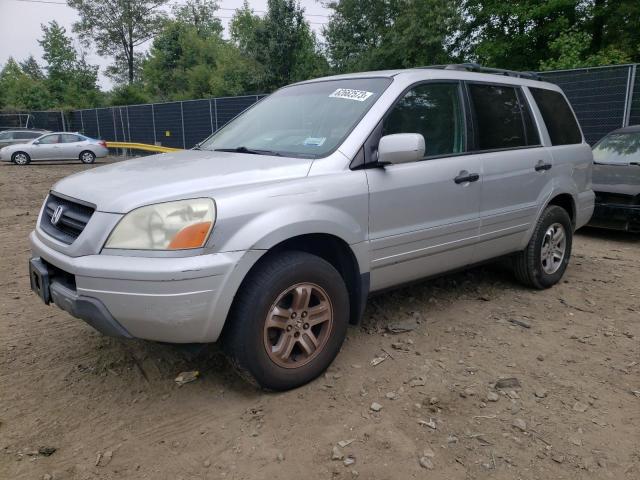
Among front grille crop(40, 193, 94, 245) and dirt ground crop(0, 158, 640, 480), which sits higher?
front grille crop(40, 193, 94, 245)

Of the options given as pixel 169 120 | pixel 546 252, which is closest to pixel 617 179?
pixel 546 252

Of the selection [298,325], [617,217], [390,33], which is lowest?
[617,217]

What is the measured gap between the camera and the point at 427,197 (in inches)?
136

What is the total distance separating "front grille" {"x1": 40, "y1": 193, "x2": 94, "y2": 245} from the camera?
2723mm

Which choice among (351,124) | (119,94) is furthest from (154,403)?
(119,94)

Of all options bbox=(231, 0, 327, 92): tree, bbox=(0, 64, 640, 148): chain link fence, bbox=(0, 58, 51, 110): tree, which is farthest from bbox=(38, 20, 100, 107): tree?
bbox=(231, 0, 327, 92): tree

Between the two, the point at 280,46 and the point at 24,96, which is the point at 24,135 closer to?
the point at 280,46

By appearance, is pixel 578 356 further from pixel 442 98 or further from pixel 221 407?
pixel 221 407

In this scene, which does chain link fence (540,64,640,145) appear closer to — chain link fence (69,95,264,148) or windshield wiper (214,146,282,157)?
chain link fence (69,95,264,148)

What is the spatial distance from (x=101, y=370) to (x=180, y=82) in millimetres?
46219

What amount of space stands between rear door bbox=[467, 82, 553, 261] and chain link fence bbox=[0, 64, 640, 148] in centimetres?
721

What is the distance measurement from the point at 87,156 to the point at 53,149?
1.31 metres

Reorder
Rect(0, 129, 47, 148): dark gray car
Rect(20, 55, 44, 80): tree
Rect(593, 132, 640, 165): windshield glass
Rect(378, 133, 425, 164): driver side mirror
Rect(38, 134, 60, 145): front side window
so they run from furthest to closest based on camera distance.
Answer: Rect(20, 55, 44, 80): tree → Rect(0, 129, 47, 148): dark gray car → Rect(38, 134, 60, 145): front side window → Rect(593, 132, 640, 165): windshield glass → Rect(378, 133, 425, 164): driver side mirror

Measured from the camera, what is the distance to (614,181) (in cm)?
686
